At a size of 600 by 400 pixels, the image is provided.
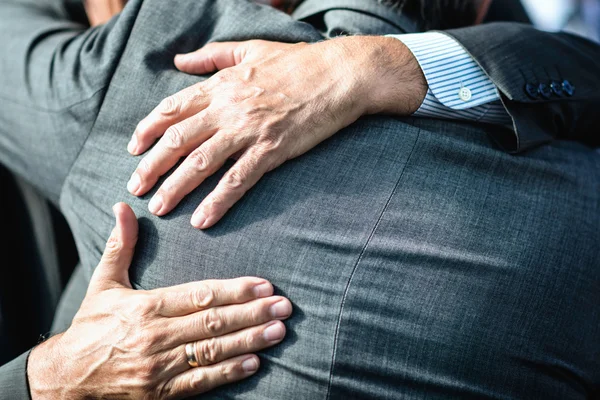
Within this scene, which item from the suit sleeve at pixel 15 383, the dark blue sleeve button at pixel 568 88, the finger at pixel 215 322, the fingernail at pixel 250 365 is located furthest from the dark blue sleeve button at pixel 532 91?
the suit sleeve at pixel 15 383

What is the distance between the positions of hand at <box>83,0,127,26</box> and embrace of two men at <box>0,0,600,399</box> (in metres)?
0.46

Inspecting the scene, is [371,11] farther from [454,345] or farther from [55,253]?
[55,253]

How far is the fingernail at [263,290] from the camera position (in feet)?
3.27

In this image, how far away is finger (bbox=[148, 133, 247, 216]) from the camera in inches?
41.1

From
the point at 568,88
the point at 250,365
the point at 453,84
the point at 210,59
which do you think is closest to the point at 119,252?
the point at 250,365

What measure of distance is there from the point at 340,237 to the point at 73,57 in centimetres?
74

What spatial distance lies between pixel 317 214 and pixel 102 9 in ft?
3.48

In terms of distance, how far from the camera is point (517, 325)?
102cm

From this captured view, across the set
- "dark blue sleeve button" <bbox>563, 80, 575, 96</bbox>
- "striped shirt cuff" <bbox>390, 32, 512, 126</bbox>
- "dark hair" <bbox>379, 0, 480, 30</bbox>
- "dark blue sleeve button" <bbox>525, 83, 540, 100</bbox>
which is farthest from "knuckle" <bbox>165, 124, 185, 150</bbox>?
"dark blue sleeve button" <bbox>563, 80, 575, 96</bbox>

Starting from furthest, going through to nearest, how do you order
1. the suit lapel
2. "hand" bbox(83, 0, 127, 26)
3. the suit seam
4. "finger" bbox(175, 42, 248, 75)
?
"hand" bbox(83, 0, 127, 26) → the suit lapel → "finger" bbox(175, 42, 248, 75) → the suit seam

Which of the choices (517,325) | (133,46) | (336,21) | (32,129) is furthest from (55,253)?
(517,325)

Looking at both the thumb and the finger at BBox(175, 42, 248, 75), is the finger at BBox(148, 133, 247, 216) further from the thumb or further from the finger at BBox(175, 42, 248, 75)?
the finger at BBox(175, 42, 248, 75)

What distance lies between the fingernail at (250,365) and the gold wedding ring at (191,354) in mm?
93

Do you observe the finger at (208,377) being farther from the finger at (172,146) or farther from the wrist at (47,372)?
the finger at (172,146)
